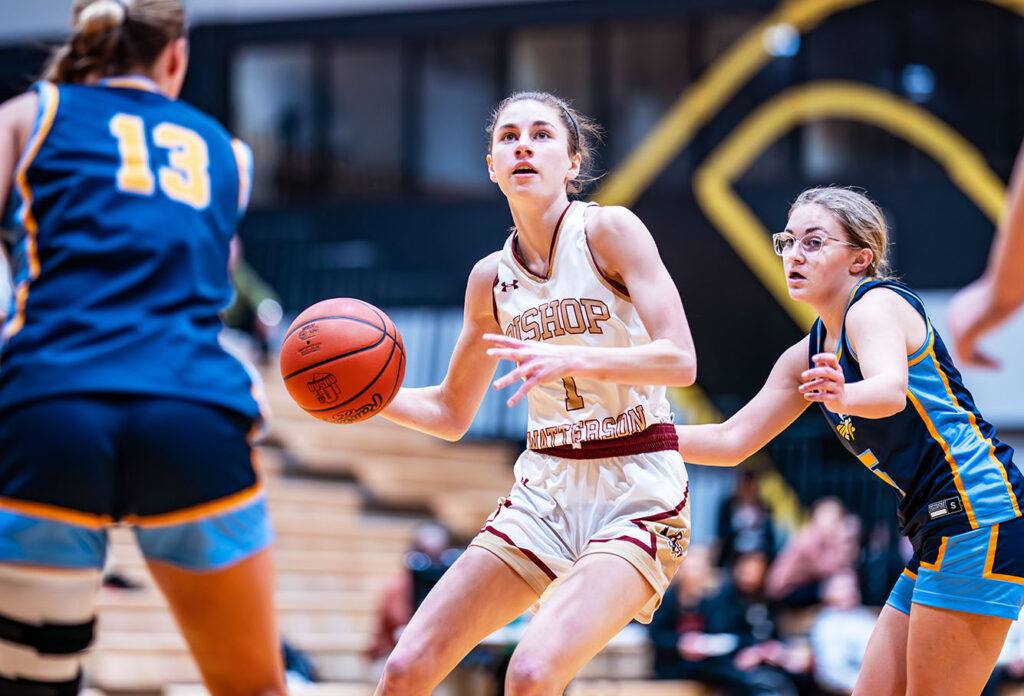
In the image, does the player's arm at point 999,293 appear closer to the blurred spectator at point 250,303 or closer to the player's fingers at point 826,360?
the player's fingers at point 826,360

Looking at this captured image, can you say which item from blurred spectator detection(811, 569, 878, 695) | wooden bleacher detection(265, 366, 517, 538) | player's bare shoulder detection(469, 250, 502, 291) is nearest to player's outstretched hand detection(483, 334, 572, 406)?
player's bare shoulder detection(469, 250, 502, 291)

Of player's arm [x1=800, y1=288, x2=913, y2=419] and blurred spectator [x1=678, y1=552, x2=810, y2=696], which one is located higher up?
player's arm [x1=800, y1=288, x2=913, y2=419]

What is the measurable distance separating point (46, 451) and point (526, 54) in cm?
1479

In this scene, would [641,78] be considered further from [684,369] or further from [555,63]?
[684,369]

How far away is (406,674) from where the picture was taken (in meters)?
3.38

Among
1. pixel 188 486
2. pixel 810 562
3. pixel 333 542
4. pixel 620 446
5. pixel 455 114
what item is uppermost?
pixel 455 114

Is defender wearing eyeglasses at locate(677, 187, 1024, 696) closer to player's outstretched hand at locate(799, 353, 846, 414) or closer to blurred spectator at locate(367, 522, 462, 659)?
player's outstretched hand at locate(799, 353, 846, 414)

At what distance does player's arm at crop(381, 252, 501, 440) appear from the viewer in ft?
13.2

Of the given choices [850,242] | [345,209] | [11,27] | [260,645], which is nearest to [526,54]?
[345,209]

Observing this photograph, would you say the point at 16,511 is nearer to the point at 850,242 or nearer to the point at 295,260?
the point at 850,242

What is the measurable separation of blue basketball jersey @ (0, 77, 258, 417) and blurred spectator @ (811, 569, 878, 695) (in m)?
5.72

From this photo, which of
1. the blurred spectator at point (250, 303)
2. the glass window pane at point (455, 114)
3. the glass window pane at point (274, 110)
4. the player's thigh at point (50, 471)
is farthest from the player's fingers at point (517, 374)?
the glass window pane at point (274, 110)

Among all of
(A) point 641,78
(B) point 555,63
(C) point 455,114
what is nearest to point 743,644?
(A) point 641,78

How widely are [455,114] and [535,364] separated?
48.1 ft
